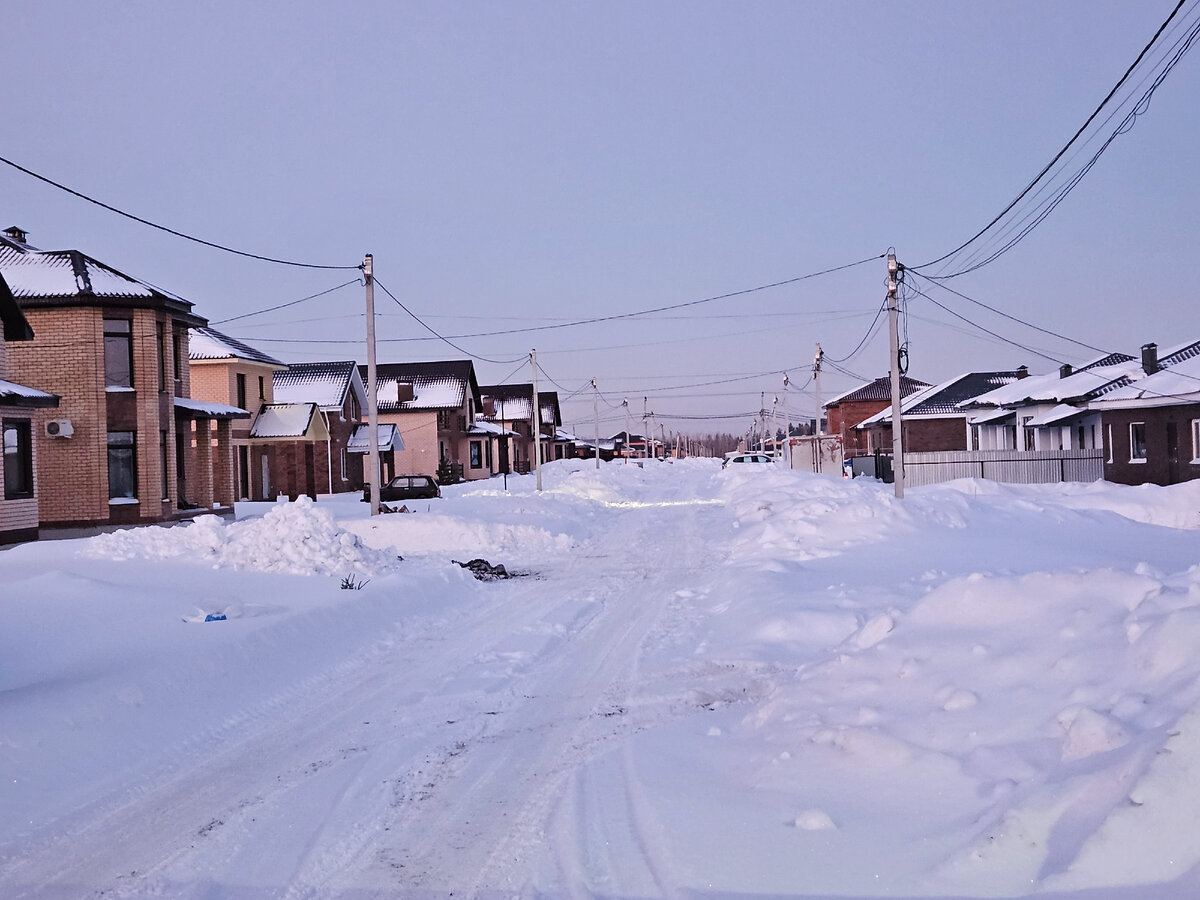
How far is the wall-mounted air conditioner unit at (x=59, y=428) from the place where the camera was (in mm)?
26047

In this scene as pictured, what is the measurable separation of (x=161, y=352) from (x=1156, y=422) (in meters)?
31.1

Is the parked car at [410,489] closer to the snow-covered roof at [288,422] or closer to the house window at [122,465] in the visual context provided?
the snow-covered roof at [288,422]

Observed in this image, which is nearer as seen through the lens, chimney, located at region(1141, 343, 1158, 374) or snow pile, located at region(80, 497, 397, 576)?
snow pile, located at region(80, 497, 397, 576)

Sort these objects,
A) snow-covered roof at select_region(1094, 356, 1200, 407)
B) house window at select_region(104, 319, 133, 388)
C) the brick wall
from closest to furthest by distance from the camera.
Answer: the brick wall → house window at select_region(104, 319, 133, 388) → snow-covered roof at select_region(1094, 356, 1200, 407)

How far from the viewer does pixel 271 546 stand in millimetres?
16125

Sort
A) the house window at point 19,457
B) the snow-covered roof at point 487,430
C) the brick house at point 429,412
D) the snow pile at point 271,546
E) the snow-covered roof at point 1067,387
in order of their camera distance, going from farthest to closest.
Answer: the snow-covered roof at point 487,430 → the brick house at point 429,412 → the snow-covered roof at point 1067,387 → the house window at point 19,457 → the snow pile at point 271,546

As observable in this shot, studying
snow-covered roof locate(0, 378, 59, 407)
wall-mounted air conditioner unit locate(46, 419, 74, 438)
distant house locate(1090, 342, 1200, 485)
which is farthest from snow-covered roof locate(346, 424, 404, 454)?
distant house locate(1090, 342, 1200, 485)

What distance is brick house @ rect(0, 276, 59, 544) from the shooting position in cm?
2092

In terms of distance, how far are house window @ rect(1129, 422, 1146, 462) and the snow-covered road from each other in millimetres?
23541

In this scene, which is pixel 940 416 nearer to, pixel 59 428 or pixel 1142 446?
pixel 1142 446

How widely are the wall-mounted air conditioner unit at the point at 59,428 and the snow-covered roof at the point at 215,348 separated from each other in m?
15.4

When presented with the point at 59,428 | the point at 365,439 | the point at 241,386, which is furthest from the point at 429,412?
the point at 59,428

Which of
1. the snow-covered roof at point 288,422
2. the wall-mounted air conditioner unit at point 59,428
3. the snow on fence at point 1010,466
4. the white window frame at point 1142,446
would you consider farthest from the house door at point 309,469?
the white window frame at point 1142,446

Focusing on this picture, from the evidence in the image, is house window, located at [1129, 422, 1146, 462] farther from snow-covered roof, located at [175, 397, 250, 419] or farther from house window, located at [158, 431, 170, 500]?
house window, located at [158, 431, 170, 500]
